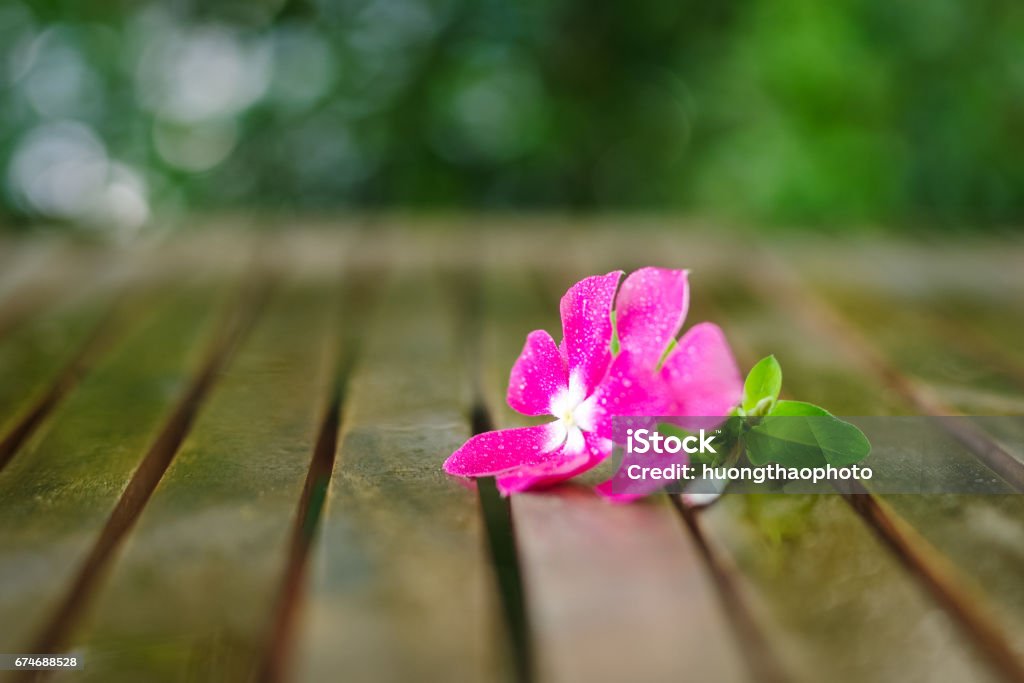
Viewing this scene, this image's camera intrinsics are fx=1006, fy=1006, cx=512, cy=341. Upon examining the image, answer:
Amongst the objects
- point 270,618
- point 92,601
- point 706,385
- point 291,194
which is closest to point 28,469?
point 92,601

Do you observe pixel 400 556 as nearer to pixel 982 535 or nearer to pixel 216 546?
pixel 216 546

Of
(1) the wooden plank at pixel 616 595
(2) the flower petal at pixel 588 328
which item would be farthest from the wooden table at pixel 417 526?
(2) the flower petal at pixel 588 328

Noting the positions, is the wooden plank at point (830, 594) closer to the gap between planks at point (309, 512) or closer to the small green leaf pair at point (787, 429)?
the small green leaf pair at point (787, 429)

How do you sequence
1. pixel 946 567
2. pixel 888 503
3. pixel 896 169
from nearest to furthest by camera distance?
pixel 946 567, pixel 888 503, pixel 896 169

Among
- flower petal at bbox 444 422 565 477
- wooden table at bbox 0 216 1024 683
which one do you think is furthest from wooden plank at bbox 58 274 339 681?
flower petal at bbox 444 422 565 477

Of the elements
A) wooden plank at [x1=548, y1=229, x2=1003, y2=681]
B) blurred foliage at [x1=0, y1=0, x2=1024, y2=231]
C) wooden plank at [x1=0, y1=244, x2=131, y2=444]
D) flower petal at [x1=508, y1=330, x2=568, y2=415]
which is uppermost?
blurred foliage at [x1=0, y1=0, x2=1024, y2=231]

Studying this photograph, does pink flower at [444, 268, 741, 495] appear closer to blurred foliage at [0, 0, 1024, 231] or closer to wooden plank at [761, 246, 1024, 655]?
wooden plank at [761, 246, 1024, 655]

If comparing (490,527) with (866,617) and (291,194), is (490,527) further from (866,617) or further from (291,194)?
(291,194)
